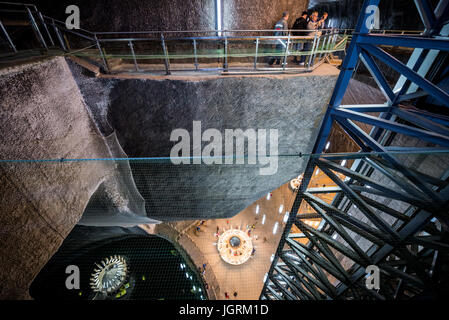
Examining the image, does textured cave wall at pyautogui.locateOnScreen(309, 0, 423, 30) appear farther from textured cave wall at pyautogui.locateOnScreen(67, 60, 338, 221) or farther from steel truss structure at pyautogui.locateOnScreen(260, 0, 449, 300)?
steel truss structure at pyautogui.locateOnScreen(260, 0, 449, 300)

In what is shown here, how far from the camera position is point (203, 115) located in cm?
366

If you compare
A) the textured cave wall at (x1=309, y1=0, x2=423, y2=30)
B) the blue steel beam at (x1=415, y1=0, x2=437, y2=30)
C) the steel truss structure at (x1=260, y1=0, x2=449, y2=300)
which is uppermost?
the textured cave wall at (x1=309, y1=0, x2=423, y2=30)

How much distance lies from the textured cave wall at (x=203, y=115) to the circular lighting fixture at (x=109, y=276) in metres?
4.55

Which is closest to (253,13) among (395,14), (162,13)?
(162,13)

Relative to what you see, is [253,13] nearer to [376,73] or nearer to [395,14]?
[376,73]

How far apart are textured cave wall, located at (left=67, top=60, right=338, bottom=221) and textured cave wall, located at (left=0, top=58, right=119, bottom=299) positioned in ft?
1.65

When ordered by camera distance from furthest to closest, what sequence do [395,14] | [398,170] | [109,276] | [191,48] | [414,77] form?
[395,14] < [109,276] < [191,48] < [398,170] < [414,77]

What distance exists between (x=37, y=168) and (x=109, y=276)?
234 inches

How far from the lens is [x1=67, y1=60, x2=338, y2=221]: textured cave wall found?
3443 mm

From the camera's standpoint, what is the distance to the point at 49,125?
303cm

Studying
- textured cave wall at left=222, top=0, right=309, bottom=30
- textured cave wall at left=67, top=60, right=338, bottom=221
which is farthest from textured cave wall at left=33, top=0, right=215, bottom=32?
textured cave wall at left=67, top=60, right=338, bottom=221

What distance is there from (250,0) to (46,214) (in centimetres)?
578

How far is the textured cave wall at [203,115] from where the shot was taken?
344 centimetres
